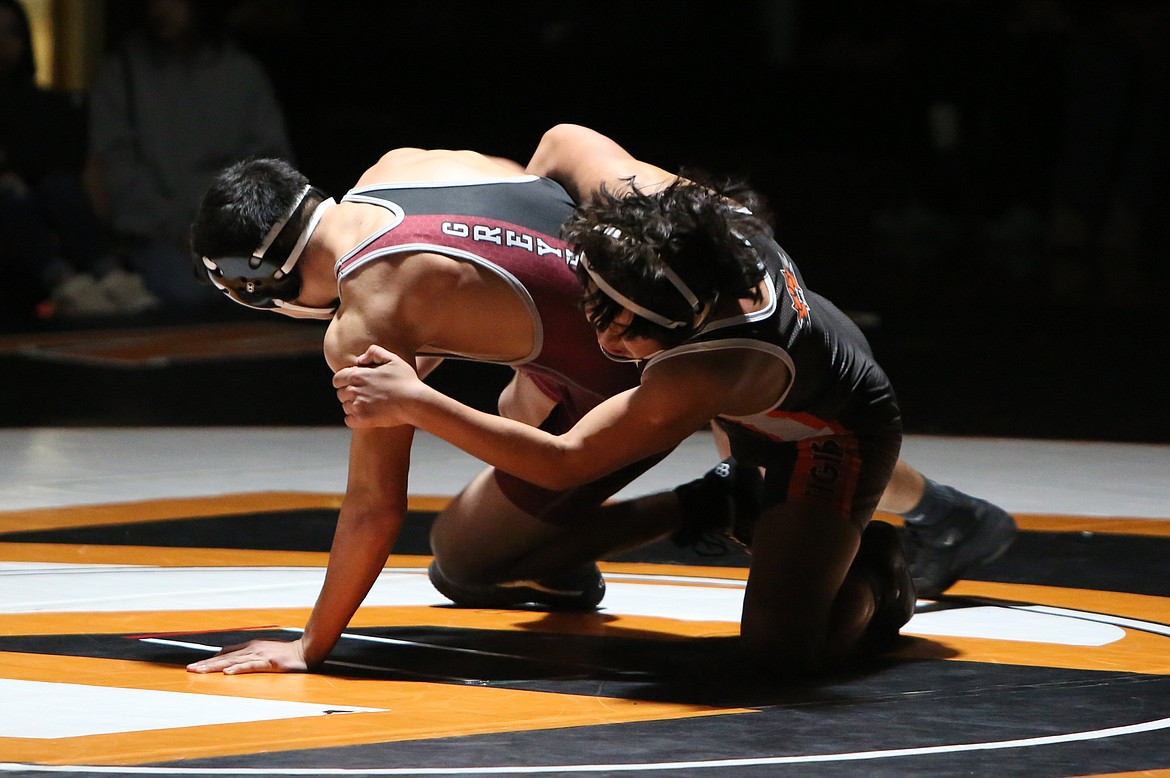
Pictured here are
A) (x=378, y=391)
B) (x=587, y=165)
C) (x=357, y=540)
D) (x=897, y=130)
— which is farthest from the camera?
(x=897, y=130)

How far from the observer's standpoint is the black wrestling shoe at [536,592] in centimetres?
333

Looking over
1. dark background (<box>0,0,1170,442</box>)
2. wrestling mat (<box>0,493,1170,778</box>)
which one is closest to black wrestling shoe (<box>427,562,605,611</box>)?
wrestling mat (<box>0,493,1170,778</box>)

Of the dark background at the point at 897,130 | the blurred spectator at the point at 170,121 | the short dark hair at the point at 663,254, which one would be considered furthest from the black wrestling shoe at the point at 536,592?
the blurred spectator at the point at 170,121

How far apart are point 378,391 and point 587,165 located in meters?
0.69

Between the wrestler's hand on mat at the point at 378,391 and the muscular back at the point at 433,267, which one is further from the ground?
the muscular back at the point at 433,267

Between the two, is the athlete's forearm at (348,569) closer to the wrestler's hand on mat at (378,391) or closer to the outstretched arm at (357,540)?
the outstretched arm at (357,540)

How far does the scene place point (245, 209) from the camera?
2787mm

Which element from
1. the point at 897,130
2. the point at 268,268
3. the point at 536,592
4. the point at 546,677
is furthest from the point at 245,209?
the point at 897,130

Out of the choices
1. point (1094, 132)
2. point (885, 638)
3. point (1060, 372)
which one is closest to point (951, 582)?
point (885, 638)

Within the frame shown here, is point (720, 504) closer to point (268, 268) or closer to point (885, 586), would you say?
point (885, 586)

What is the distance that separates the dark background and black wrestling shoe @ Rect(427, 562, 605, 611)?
2.36 metres

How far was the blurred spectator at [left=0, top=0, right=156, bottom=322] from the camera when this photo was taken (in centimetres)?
792

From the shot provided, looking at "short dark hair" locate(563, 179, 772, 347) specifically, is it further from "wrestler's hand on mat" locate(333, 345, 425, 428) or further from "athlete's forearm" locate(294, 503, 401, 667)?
"athlete's forearm" locate(294, 503, 401, 667)

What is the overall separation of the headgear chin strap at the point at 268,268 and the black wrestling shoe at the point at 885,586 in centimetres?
98
